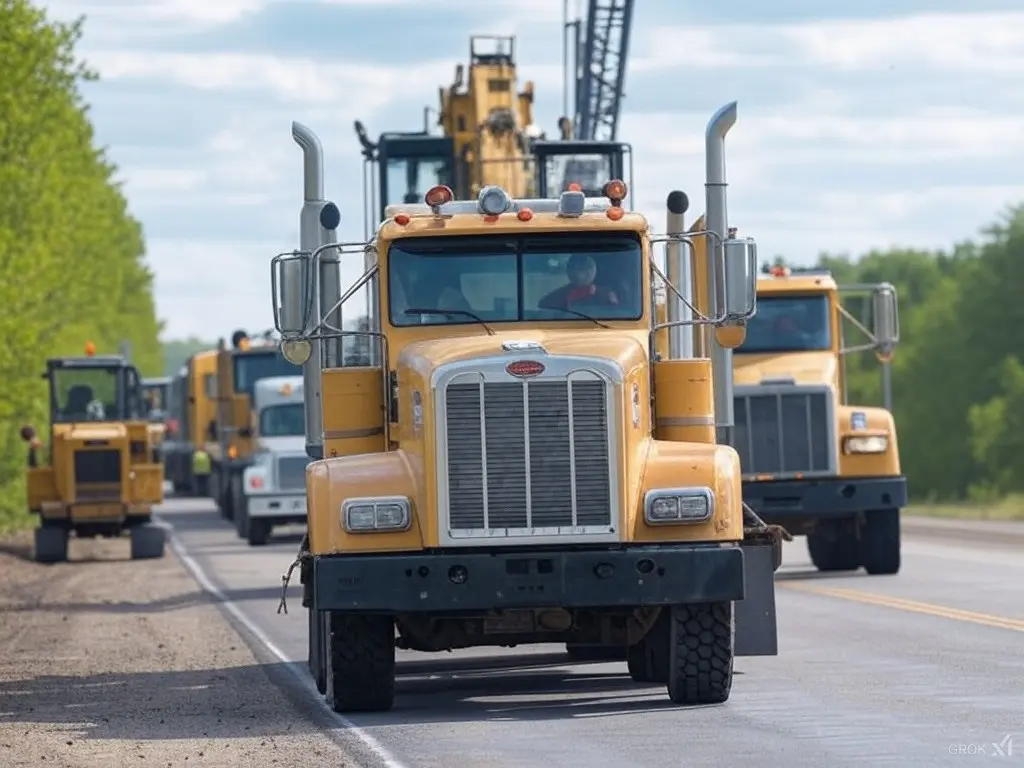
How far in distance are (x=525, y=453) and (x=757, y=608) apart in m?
2.05

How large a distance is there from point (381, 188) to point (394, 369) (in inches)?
620

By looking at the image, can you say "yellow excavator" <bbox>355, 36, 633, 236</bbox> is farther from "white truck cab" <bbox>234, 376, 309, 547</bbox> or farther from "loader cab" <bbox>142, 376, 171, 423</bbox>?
"loader cab" <bbox>142, 376, 171, 423</bbox>

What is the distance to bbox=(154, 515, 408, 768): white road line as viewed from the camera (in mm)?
12393

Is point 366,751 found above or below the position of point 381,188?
below

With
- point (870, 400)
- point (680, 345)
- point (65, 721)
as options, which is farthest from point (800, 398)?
point (870, 400)

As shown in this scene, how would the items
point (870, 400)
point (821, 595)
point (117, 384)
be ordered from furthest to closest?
point (870, 400), point (117, 384), point (821, 595)

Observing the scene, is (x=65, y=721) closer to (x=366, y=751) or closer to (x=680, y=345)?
(x=366, y=751)

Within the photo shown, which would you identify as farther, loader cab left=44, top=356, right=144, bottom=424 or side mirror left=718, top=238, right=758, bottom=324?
loader cab left=44, top=356, right=144, bottom=424

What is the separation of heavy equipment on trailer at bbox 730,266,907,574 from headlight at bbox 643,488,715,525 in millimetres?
10935

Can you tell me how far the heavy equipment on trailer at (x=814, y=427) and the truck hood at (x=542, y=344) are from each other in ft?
33.4

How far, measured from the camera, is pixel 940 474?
106875 millimetres

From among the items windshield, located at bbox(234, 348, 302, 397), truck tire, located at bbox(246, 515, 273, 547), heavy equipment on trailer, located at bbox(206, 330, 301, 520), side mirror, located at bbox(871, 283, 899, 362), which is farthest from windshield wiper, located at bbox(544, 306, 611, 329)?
windshield, located at bbox(234, 348, 302, 397)

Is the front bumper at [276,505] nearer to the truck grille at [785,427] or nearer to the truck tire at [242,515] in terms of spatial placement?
the truck tire at [242,515]

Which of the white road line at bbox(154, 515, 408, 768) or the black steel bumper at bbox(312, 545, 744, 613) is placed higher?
the black steel bumper at bbox(312, 545, 744, 613)
